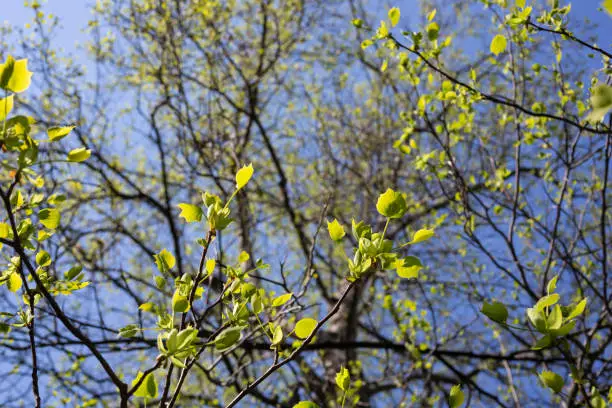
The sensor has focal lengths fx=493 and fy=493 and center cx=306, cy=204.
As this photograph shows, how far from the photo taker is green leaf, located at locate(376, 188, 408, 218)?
1.02 meters

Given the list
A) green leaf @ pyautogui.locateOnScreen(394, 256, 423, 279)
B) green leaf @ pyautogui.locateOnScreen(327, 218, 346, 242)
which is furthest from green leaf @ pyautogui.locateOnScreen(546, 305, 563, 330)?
green leaf @ pyautogui.locateOnScreen(327, 218, 346, 242)

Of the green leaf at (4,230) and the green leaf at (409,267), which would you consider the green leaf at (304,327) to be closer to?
the green leaf at (409,267)

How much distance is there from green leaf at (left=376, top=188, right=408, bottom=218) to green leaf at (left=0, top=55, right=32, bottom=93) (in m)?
0.72

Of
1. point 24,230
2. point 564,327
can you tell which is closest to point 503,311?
point 564,327

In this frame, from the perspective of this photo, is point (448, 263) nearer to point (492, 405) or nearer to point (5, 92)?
point (492, 405)

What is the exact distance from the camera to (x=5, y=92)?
0.92 metres

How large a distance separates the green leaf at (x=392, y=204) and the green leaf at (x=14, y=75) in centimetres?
72

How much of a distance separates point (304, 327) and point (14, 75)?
78 centimetres

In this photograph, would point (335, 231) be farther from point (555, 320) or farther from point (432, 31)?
point (432, 31)

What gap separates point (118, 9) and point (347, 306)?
4.56 m

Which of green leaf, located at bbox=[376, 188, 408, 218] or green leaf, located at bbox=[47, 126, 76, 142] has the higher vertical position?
green leaf, located at bbox=[47, 126, 76, 142]

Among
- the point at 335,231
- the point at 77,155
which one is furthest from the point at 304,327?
the point at 77,155

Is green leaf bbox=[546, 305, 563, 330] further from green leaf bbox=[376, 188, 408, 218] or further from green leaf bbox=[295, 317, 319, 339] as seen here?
green leaf bbox=[295, 317, 319, 339]

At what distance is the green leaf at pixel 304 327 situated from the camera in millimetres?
1138
